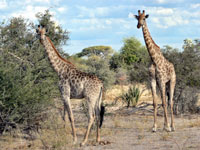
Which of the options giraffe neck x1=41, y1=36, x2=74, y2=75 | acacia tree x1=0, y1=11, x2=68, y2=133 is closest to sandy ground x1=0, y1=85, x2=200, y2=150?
acacia tree x1=0, y1=11, x2=68, y2=133

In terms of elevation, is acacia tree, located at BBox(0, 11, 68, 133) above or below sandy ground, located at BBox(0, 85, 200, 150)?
above

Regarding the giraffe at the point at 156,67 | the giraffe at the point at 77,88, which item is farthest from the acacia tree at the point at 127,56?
the giraffe at the point at 77,88

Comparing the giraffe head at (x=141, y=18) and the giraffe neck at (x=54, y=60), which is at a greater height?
the giraffe head at (x=141, y=18)

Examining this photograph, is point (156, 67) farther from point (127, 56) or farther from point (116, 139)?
point (127, 56)

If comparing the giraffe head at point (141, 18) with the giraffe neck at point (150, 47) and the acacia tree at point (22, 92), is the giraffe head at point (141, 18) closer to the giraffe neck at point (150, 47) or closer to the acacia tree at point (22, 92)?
the giraffe neck at point (150, 47)

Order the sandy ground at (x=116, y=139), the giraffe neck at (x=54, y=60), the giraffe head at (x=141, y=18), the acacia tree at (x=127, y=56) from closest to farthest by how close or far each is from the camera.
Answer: the sandy ground at (x=116, y=139) → the giraffe neck at (x=54, y=60) → the giraffe head at (x=141, y=18) → the acacia tree at (x=127, y=56)

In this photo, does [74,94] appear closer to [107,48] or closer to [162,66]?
[162,66]

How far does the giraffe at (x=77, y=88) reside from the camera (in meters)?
7.64

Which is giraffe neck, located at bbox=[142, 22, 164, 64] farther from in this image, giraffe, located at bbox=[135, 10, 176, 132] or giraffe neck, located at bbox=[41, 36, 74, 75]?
giraffe neck, located at bbox=[41, 36, 74, 75]

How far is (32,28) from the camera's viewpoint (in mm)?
12078

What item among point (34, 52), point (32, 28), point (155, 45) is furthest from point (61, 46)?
point (155, 45)

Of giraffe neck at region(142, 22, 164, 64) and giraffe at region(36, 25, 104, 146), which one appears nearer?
giraffe at region(36, 25, 104, 146)

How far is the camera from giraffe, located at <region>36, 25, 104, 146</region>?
7645 millimetres

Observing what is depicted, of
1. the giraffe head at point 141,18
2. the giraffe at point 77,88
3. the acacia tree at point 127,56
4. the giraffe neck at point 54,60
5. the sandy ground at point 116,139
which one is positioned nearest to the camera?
the sandy ground at point 116,139
